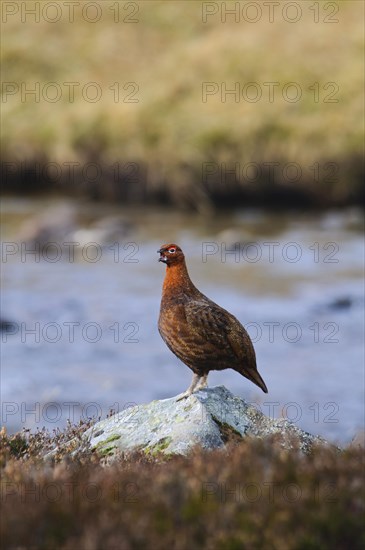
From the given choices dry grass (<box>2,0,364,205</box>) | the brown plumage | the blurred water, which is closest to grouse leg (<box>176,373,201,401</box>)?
the brown plumage

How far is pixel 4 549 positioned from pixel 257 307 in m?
14.9

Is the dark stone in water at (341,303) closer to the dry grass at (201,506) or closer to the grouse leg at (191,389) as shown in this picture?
the grouse leg at (191,389)

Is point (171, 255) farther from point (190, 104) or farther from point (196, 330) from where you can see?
point (190, 104)

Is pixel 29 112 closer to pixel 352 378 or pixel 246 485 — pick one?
pixel 352 378

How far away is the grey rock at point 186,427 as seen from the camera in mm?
6738

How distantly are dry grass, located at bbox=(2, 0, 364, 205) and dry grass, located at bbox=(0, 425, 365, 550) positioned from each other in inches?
846

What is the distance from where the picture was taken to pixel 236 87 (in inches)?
1261

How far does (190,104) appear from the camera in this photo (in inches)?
1225

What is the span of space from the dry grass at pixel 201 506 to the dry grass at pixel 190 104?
21.5 meters

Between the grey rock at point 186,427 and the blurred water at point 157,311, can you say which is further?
the blurred water at point 157,311

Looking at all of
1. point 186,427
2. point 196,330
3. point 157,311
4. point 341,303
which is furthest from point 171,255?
point 341,303

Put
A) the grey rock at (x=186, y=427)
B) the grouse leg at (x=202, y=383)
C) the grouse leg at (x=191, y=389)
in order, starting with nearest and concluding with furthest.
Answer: the grey rock at (x=186, y=427)
the grouse leg at (x=191, y=389)
the grouse leg at (x=202, y=383)

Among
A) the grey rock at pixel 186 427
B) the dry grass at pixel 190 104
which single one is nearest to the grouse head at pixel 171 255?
the grey rock at pixel 186 427

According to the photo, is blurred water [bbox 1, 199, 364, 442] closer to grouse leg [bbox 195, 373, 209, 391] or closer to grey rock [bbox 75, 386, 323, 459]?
grouse leg [bbox 195, 373, 209, 391]
